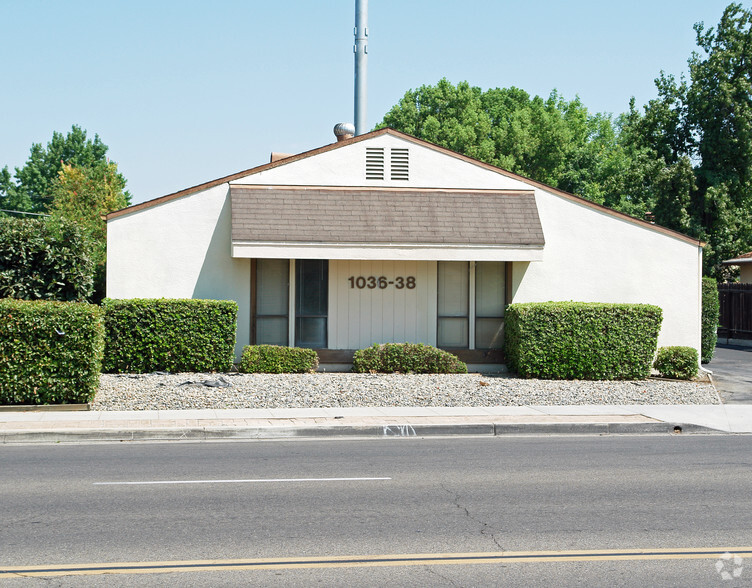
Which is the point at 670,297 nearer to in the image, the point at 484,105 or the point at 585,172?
the point at 585,172

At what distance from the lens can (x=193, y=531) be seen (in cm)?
700

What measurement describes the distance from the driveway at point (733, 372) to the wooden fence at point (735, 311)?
178cm

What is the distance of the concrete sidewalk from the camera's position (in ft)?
40.1

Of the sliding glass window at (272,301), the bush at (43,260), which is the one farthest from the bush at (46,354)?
the sliding glass window at (272,301)

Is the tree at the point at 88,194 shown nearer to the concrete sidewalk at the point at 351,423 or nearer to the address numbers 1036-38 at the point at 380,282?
the address numbers 1036-38 at the point at 380,282

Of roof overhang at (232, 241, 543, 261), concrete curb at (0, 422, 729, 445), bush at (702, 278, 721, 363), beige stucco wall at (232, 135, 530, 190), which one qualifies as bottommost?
concrete curb at (0, 422, 729, 445)

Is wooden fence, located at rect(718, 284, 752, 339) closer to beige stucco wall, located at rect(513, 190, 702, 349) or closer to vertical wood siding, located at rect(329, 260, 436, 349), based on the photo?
beige stucco wall, located at rect(513, 190, 702, 349)

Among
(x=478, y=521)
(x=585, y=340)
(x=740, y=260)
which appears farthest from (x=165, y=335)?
(x=740, y=260)

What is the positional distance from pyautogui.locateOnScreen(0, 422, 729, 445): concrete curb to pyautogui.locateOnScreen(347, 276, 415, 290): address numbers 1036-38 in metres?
6.86

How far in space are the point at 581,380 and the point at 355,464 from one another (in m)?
8.70

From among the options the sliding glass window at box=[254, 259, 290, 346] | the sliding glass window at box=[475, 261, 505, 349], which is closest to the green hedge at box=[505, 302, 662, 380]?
the sliding glass window at box=[475, 261, 505, 349]

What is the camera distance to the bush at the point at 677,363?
61.3ft

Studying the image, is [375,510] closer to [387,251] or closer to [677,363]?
[387,251]

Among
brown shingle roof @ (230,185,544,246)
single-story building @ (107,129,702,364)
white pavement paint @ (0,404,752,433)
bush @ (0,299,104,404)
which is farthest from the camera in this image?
single-story building @ (107,129,702,364)
